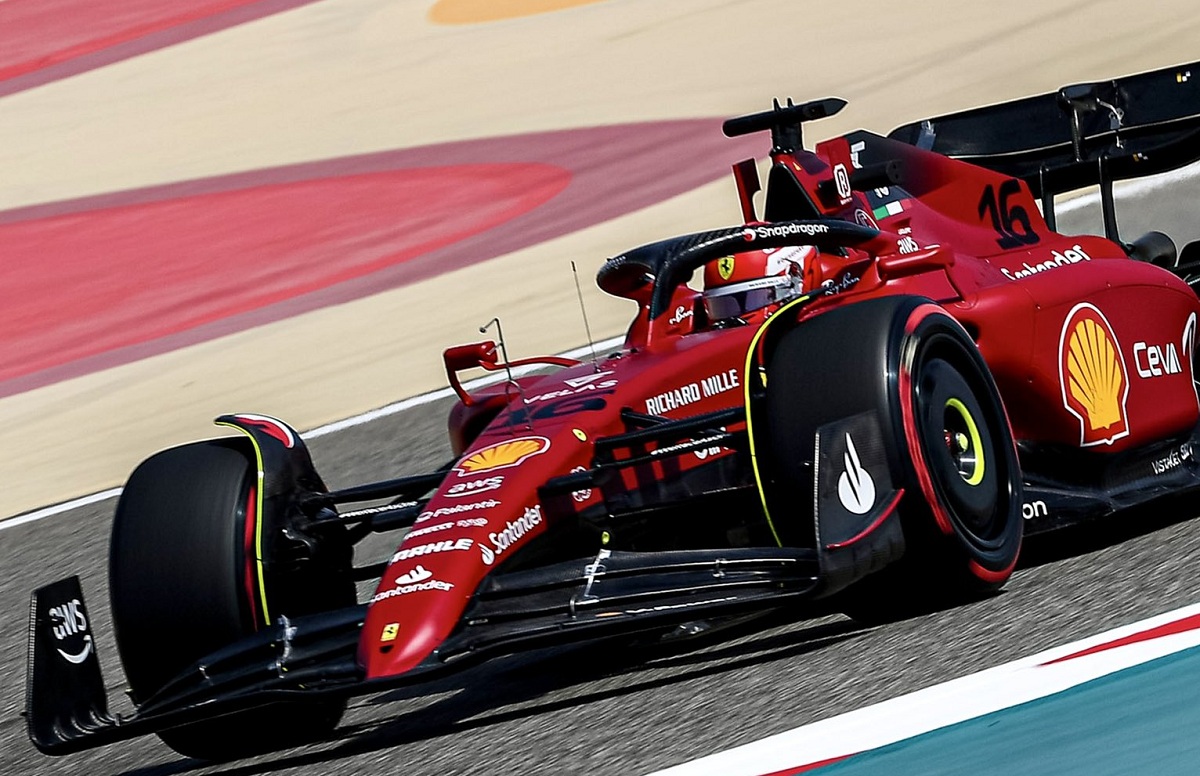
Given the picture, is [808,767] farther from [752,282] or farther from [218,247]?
[218,247]

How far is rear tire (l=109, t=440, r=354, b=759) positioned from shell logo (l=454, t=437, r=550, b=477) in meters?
0.67

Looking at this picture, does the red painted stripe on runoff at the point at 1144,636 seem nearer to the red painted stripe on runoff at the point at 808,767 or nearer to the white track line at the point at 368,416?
the red painted stripe on runoff at the point at 808,767

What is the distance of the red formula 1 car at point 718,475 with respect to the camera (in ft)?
15.2

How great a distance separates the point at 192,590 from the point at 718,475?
1.48 meters

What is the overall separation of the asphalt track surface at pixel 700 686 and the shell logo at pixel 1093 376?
34 cm

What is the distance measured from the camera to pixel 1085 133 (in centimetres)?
766

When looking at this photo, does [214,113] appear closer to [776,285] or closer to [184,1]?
[184,1]

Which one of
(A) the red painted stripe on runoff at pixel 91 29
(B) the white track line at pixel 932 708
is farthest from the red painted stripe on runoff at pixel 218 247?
(B) the white track line at pixel 932 708

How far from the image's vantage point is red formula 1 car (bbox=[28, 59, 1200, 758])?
462 centimetres

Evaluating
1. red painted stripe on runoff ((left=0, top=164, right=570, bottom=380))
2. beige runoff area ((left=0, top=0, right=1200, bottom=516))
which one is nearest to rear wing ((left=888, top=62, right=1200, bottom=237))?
beige runoff area ((left=0, top=0, right=1200, bottom=516))

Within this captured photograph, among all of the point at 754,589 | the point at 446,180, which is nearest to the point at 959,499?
the point at 754,589

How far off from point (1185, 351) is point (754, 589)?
7.65 ft

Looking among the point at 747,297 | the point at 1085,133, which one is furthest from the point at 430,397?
the point at 747,297

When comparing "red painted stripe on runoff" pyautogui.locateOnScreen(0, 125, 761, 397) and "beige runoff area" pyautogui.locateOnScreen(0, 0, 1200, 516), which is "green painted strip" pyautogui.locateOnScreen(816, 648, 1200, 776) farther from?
"red painted stripe on runoff" pyautogui.locateOnScreen(0, 125, 761, 397)
